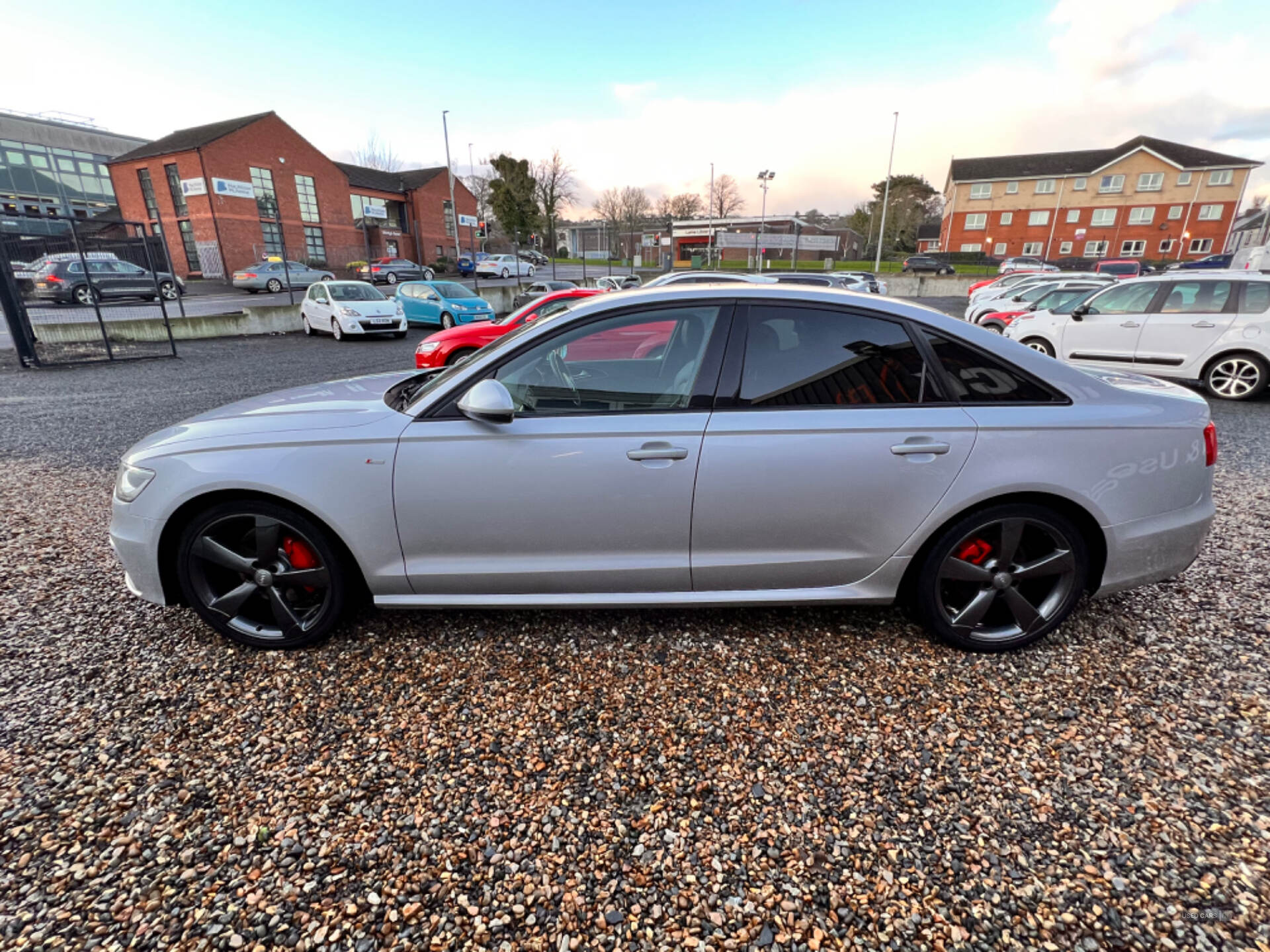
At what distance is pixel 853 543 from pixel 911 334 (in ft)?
3.03

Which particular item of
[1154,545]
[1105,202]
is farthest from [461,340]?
[1105,202]

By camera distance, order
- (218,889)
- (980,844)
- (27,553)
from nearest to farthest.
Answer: (218,889) < (980,844) < (27,553)

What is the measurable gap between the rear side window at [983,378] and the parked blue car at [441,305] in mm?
17136

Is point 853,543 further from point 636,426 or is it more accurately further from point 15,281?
point 15,281

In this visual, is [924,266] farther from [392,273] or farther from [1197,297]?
[1197,297]

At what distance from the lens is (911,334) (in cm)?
260

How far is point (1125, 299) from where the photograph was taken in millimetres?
8914

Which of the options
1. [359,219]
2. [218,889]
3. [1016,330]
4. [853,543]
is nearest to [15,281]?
[218,889]

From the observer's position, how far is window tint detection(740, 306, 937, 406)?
2547 mm

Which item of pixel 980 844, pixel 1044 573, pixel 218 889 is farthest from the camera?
pixel 1044 573

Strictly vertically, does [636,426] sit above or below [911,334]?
below

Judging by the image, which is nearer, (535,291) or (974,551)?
(974,551)

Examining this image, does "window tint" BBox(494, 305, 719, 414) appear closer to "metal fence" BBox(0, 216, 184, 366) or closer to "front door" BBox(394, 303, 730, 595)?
"front door" BBox(394, 303, 730, 595)

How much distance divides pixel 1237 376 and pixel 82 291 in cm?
2231
